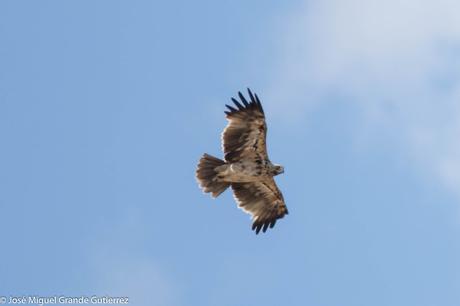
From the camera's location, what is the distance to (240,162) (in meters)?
29.8

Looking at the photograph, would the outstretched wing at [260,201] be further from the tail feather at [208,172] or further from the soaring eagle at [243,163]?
the tail feather at [208,172]

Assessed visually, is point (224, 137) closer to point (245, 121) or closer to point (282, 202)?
point (245, 121)

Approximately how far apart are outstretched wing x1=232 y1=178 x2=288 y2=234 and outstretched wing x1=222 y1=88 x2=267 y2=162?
1.43 meters

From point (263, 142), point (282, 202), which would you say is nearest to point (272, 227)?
point (282, 202)

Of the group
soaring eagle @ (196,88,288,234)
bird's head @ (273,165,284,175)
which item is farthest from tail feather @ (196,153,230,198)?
bird's head @ (273,165,284,175)

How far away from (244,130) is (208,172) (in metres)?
1.51

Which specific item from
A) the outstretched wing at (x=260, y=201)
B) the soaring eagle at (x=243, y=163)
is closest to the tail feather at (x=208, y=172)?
the soaring eagle at (x=243, y=163)

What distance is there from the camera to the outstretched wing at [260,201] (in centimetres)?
3094

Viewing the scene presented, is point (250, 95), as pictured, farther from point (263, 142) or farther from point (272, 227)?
point (272, 227)

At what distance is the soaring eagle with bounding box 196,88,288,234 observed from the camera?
29.5 meters

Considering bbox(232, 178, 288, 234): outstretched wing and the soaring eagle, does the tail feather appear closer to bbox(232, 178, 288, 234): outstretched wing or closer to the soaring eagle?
the soaring eagle

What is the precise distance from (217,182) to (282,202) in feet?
7.17

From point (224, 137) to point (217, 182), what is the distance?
1237 mm

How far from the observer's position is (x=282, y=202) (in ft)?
102
